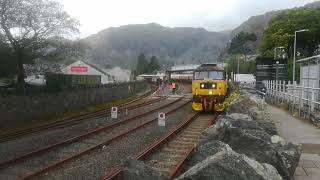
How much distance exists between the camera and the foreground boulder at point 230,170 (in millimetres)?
7191

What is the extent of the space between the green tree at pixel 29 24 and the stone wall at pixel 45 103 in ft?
9.30

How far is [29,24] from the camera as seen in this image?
1346 inches

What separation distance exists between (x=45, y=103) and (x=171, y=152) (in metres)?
16.5

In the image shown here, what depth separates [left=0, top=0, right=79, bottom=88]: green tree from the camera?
32594mm

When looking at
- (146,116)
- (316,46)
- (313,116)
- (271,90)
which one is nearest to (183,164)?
(313,116)

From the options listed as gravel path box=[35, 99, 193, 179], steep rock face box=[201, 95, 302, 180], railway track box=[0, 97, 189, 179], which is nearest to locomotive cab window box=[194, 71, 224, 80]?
railway track box=[0, 97, 189, 179]

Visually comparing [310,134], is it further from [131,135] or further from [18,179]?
[18,179]

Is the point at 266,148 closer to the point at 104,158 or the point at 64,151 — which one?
the point at 104,158

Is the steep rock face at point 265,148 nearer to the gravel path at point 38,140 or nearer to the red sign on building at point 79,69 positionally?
the gravel path at point 38,140

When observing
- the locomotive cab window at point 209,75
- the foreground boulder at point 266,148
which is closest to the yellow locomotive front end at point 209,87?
the locomotive cab window at point 209,75

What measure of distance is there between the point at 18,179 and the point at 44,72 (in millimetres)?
26493

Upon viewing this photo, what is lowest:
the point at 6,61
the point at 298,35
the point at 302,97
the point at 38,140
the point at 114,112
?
the point at 38,140

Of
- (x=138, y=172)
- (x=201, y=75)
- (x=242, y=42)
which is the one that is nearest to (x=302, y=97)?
(x=201, y=75)

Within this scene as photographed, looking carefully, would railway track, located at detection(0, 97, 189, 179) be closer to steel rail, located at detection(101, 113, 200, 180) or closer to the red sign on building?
steel rail, located at detection(101, 113, 200, 180)
